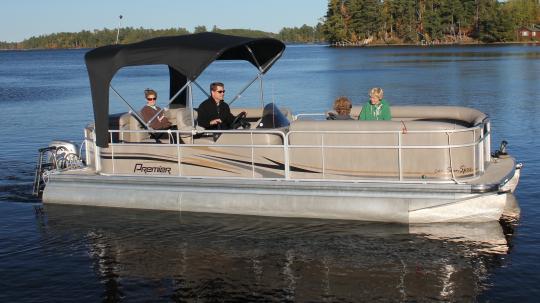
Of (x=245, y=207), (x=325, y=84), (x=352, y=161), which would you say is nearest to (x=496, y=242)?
(x=352, y=161)

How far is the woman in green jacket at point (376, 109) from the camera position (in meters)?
10.2

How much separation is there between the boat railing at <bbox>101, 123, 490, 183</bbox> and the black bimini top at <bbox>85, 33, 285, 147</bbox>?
0.54m

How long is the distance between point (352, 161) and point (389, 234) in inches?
46.3

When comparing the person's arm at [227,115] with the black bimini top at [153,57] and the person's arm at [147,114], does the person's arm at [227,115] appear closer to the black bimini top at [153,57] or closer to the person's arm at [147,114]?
the black bimini top at [153,57]

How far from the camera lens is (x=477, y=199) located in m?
8.99

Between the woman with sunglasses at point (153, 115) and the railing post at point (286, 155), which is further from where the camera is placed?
the woman with sunglasses at point (153, 115)

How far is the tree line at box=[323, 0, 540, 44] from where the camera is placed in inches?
5674

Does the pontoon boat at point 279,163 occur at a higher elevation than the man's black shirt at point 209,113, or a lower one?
lower

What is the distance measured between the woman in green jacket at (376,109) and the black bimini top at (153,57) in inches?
88.1

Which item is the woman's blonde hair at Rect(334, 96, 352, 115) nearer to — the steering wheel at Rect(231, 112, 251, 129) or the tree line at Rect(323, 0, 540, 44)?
the steering wheel at Rect(231, 112, 251, 129)

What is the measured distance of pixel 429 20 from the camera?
496ft

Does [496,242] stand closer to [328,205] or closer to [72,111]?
[328,205]

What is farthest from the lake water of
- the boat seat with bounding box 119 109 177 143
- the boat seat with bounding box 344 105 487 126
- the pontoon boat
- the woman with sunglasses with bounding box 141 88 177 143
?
the boat seat with bounding box 344 105 487 126

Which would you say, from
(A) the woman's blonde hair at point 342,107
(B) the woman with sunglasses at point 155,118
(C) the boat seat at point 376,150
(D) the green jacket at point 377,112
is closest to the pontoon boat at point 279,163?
(C) the boat seat at point 376,150
